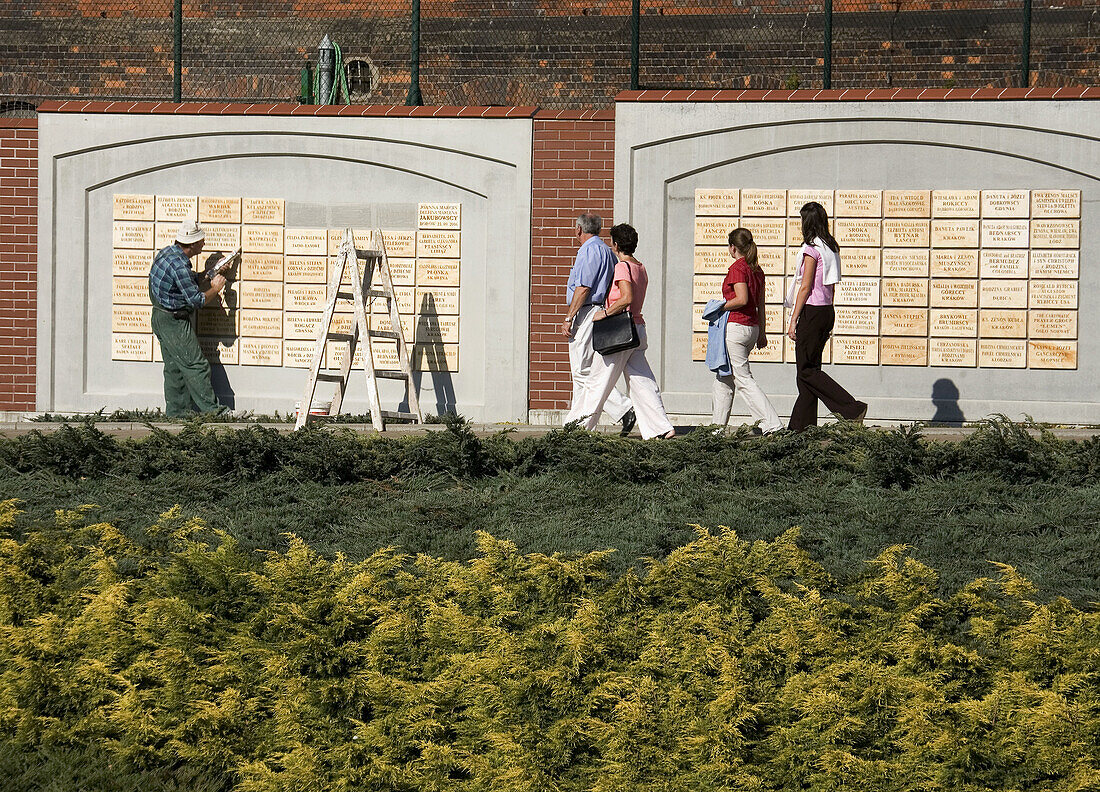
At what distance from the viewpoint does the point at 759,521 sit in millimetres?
6672

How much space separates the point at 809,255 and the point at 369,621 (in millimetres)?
5834

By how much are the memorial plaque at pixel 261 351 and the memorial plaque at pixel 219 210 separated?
1187 mm

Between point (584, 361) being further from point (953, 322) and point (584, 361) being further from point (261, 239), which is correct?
point (261, 239)

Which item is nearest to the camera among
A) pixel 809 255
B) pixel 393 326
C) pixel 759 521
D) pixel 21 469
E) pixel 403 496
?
pixel 759 521

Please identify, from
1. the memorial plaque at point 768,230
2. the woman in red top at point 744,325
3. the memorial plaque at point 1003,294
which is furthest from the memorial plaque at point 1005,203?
the woman in red top at point 744,325

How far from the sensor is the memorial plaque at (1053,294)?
41.1 feet

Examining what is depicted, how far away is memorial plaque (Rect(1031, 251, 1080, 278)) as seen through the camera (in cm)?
1252

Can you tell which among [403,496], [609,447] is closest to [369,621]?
[403,496]

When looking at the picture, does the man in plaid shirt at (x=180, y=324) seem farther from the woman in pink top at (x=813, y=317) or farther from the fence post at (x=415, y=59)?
the woman in pink top at (x=813, y=317)

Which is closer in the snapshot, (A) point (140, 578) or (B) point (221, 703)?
(B) point (221, 703)

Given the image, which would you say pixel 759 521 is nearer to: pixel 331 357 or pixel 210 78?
pixel 331 357

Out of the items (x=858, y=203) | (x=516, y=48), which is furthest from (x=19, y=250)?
(x=858, y=203)

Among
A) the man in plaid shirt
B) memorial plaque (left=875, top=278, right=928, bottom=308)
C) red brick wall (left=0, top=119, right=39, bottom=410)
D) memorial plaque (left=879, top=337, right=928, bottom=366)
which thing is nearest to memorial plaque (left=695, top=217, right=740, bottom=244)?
memorial plaque (left=875, top=278, right=928, bottom=308)

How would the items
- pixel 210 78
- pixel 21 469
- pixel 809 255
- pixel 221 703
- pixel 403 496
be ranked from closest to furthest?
1. pixel 221 703
2. pixel 403 496
3. pixel 21 469
4. pixel 809 255
5. pixel 210 78
